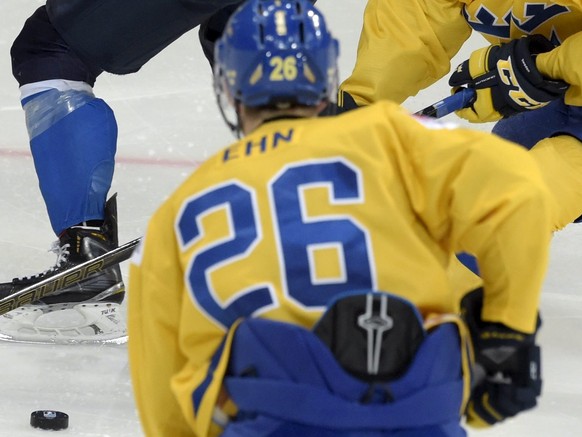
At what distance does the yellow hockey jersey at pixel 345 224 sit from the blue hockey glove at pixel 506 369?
0.07 feet

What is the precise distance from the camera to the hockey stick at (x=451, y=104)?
9.48ft

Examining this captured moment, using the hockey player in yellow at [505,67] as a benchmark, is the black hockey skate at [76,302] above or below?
below

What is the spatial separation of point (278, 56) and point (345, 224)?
217mm

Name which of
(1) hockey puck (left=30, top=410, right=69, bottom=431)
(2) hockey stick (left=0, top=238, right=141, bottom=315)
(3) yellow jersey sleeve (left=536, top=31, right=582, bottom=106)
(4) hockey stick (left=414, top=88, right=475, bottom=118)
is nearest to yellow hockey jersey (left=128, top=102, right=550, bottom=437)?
(1) hockey puck (left=30, top=410, right=69, bottom=431)

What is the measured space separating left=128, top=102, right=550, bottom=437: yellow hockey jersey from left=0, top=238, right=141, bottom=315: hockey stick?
1.18 meters

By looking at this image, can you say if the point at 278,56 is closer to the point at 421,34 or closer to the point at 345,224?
the point at 345,224

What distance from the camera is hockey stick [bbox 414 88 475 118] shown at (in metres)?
2.89

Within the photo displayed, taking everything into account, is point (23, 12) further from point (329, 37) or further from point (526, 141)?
point (329, 37)

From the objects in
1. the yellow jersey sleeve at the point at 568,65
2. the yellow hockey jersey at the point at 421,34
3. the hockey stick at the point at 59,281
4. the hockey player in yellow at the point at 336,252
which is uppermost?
the yellow hockey jersey at the point at 421,34

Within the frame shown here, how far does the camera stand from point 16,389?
2426mm

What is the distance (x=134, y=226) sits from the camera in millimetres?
3213

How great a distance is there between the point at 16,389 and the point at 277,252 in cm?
119

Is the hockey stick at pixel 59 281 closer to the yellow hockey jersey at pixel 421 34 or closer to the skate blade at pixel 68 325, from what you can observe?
the skate blade at pixel 68 325

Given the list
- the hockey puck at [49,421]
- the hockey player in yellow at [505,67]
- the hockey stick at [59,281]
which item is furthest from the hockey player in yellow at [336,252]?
the hockey player in yellow at [505,67]
